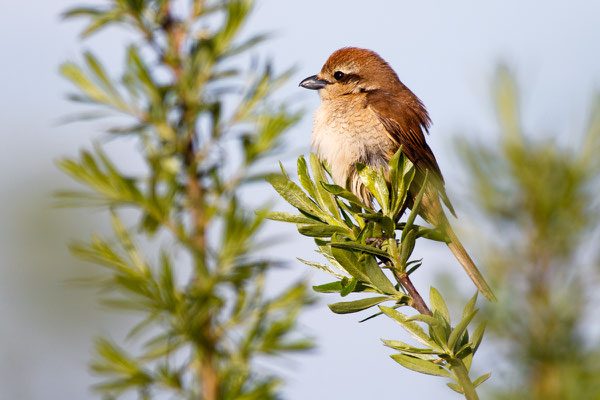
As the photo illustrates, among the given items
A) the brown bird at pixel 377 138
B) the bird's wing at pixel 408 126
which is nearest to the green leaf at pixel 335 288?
the brown bird at pixel 377 138

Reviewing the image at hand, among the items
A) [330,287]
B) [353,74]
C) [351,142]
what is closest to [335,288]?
[330,287]

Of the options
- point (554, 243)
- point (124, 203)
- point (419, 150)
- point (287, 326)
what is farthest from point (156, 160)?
point (554, 243)

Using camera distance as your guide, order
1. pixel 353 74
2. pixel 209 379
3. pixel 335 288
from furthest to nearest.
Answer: pixel 353 74 < pixel 209 379 < pixel 335 288

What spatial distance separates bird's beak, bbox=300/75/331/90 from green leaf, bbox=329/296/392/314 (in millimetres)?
2342

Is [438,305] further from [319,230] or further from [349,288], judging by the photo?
[319,230]

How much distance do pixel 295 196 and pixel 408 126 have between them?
150 cm

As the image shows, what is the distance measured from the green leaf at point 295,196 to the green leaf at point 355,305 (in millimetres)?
262

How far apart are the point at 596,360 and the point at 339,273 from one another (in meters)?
1.05

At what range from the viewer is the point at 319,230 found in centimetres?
122

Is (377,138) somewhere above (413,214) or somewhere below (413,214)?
above

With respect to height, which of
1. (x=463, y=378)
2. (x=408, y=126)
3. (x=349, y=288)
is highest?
(x=408, y=126)

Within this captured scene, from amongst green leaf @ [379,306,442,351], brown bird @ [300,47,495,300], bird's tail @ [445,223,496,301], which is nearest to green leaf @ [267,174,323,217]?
green leaf @ [379,306,442,351]

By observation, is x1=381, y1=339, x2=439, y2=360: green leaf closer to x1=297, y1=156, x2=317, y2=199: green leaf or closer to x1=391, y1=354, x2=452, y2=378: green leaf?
x1=391, y1=354, x2=452, y2=378: green leaf

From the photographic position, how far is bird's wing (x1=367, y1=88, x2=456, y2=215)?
2.60 metres
